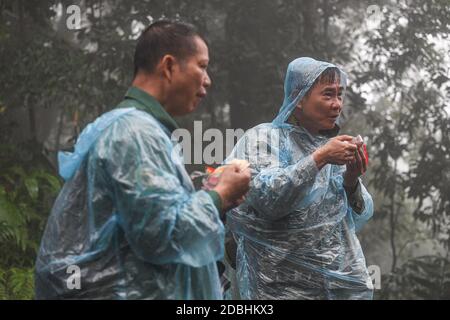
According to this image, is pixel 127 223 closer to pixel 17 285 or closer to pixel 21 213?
pixel 17 285

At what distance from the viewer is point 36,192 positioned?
5941mm

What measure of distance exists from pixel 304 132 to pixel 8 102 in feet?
15.3

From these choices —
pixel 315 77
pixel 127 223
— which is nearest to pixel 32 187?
pixel 315 77

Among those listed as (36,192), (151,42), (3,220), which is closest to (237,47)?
(36,192)

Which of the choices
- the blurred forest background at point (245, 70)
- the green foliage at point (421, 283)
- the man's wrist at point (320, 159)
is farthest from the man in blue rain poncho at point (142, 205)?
the green foliage at point (421, 283)

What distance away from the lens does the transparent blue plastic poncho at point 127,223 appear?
196 cm

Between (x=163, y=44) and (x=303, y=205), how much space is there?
1313 millimetres

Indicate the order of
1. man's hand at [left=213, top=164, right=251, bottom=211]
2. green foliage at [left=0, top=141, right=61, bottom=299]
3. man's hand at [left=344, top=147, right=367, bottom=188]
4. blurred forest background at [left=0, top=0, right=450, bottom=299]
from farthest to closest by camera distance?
blurred forest background at [left=0, top=0, right=450, bottom=299] → green foliage at [left=0, top=141, right=61, bottom=299] → man's hand at [left=344, top=147, right=367, bottom=188] → man's hand at [left=213, top=164, right=251, bottom=211]

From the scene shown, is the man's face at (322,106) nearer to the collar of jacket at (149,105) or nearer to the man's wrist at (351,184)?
the man's wrist at (351,184)

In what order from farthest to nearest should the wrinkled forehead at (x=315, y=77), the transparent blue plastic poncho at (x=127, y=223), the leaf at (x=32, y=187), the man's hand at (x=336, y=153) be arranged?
the leaf at (x=32, y=187) → the wrinkled forehead at (x=315, y=77) → the man's hand at (x=336, y=153) → the transparent blue plastic poncho at (x=127, y=223)

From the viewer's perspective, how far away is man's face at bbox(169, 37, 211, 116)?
2193 millimetres

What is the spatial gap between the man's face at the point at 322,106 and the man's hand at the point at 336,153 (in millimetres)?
360

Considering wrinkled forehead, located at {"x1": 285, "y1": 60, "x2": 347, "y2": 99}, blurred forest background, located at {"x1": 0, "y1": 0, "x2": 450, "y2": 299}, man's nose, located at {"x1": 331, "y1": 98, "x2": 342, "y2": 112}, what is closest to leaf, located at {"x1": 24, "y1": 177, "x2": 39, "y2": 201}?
blurred forest background, located at {"x1": 0, "y1": 0, "x2": 450, "y2": 299}

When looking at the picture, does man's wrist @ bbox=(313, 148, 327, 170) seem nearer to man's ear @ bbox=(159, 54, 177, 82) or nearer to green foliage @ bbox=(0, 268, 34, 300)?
man's ear @ bbox=(159, 54, 177, 82)
